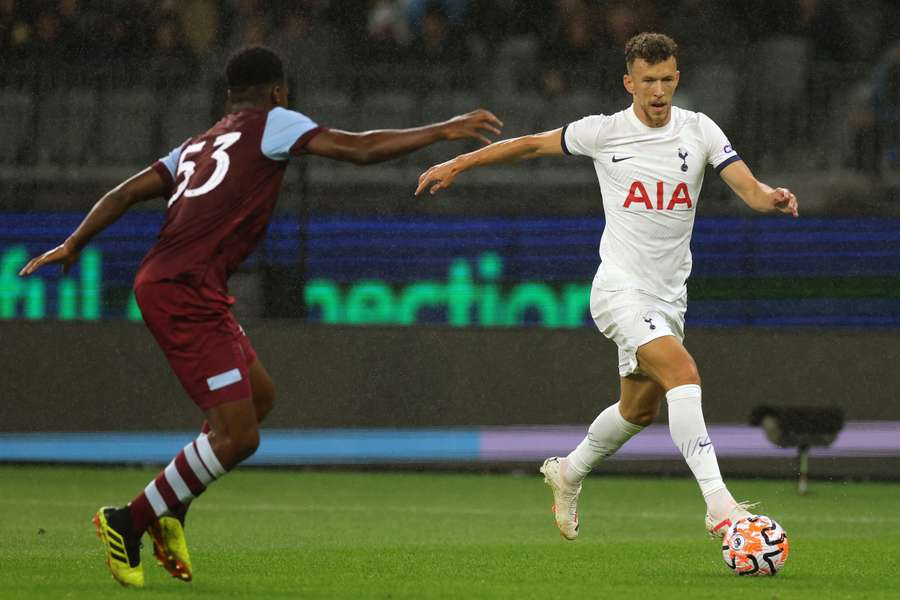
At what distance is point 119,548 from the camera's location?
5816mm

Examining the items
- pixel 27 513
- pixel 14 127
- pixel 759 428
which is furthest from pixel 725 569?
pixel 14 127

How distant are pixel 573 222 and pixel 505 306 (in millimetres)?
811


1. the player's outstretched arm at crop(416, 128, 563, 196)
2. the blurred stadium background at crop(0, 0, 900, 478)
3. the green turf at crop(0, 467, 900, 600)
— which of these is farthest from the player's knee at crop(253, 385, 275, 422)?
the blurred stadium background at crop(0, 0, 900, 478)

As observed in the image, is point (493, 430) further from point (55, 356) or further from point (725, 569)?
point (725, 569)

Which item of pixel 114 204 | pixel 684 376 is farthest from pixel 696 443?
pixel 114 204

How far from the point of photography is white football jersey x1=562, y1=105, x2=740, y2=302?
711cm

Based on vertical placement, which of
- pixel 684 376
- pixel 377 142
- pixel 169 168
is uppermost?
pixel 377 142

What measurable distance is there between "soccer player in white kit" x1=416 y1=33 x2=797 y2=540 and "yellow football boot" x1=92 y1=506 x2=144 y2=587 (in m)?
1.98

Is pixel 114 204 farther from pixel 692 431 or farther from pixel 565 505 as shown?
pixel 565 505

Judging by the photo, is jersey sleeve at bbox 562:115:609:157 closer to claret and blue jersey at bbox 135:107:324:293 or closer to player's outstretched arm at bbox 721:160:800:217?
player's outstretched arm at bbox 721:160:800:217

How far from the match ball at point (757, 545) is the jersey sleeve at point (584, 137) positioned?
6.19 ft

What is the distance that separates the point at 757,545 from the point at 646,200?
5.43ft

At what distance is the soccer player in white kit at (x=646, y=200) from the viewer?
6.94 m

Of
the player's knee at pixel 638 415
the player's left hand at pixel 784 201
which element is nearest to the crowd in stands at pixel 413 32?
the player's knee at pixel 638 415
